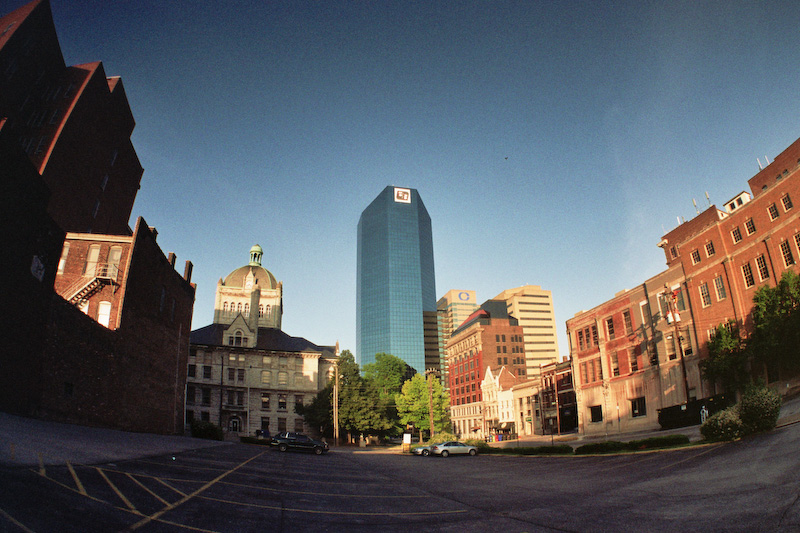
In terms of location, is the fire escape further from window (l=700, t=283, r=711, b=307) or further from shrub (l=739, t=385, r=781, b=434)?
window (l=700, t=283, r=711, b=307)

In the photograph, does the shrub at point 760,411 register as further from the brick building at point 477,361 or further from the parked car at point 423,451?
the brick building at point 477,361

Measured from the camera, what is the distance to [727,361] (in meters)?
33.7

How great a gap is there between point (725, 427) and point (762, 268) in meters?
21.7

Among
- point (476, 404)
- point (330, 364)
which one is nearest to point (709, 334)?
point (330, 364)

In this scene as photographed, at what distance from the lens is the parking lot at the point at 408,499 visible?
7586 millimetres

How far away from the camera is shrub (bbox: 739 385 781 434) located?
18.2 metres

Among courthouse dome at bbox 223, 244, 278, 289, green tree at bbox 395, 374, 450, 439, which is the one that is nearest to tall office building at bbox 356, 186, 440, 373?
courthouse dome at bbox 223, 244, 278, 289

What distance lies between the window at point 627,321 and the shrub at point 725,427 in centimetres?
2644

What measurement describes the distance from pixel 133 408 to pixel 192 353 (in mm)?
41888

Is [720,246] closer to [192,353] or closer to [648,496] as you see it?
[648,496]

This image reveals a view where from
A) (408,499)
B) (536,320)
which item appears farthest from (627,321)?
(536,320)

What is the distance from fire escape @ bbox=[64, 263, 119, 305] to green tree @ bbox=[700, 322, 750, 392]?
4794 centimetres

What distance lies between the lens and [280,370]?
7456cm

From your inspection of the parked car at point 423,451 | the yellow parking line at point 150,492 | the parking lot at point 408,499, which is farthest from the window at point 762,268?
the yellow parking line at point 150,492
